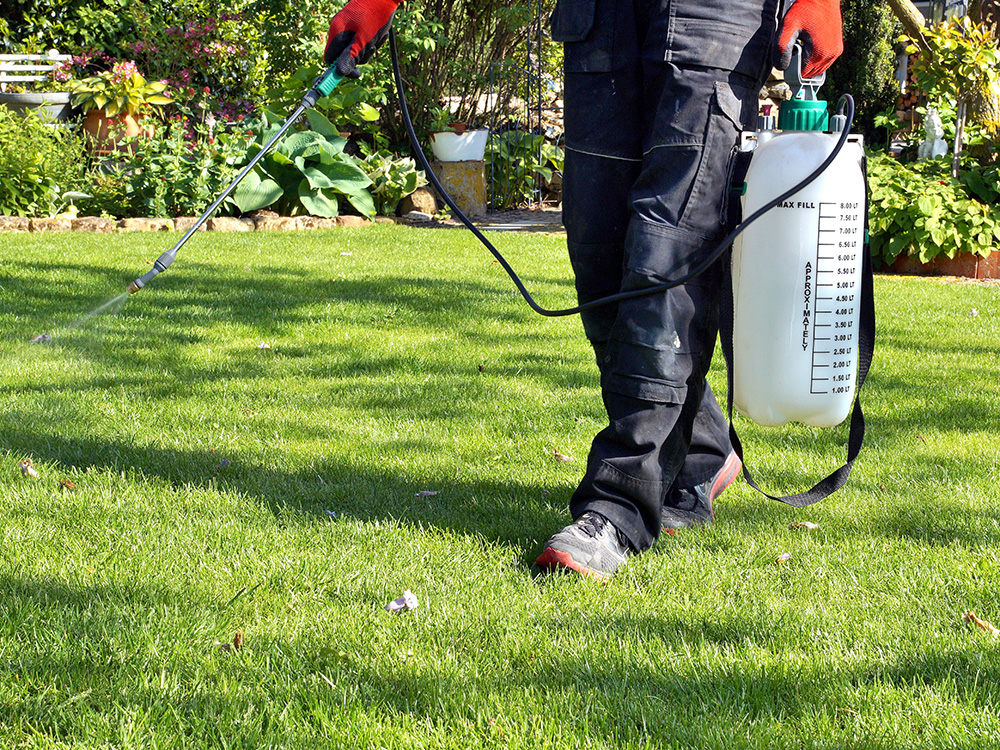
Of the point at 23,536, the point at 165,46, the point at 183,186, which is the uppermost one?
the point at 165,46

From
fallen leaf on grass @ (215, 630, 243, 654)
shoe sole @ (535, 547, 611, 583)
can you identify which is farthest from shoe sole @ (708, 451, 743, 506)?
fallen leaf on grass @ (215, 630, 243, 654)

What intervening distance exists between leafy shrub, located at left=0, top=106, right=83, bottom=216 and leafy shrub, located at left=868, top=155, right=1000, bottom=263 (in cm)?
643

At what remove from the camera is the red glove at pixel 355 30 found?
2354mm

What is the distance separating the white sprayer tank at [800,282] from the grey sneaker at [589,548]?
16.1 inches

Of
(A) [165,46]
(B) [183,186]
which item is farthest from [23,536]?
(A) [165,46]

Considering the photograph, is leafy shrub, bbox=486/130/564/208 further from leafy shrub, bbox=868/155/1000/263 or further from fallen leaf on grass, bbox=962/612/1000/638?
fallen leaf on grass, bbox=962/612/1000/638

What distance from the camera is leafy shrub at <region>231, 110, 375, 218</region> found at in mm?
8188

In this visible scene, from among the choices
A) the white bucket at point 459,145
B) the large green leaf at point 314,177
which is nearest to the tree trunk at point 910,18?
the white bucket at point 459,145

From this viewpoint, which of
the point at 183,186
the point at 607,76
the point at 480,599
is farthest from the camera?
the point at 183,186

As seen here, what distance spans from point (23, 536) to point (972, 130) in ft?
27.1

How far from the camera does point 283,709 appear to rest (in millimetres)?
1581

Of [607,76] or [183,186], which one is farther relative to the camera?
[183,186]

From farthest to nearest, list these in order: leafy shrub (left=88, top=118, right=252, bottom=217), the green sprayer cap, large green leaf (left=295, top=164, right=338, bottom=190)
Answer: large green leaf (left=295, top=164, right=338, bottom=190), leafy shrub (left=88, top=118, right=252, bottom=217), the green sprayer cap

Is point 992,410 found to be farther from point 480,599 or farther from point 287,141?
point 287,141
